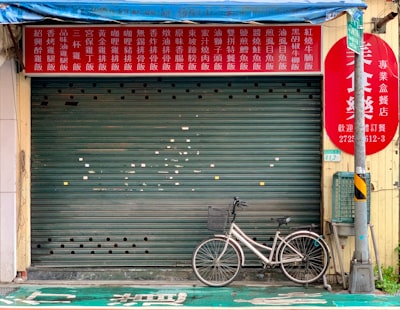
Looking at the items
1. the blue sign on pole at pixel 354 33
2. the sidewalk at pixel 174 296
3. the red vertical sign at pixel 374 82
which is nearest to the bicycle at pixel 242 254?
the sidewalk at pixel 174 296

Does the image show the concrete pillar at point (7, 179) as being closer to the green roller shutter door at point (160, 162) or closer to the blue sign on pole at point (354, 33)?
the green roller shutter door at point (160, 162)

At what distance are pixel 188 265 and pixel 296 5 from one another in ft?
Answer: 13.4

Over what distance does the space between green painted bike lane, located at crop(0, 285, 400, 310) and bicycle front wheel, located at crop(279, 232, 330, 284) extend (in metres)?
0.21

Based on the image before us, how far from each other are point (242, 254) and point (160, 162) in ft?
6.13

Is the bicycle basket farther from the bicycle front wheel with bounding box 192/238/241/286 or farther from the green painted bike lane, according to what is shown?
the green painted bike lane

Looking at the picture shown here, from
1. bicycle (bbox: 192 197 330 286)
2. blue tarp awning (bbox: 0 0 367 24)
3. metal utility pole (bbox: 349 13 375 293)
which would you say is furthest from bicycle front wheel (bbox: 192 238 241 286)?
blue tarp awning (bbox: 0 0 367 24)

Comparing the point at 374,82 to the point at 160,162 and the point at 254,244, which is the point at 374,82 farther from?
the point at 160,162

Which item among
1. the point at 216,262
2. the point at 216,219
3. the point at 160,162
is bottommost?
the point at 216,262

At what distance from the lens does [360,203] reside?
7148 millimetres

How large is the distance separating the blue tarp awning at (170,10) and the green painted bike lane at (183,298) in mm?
3533

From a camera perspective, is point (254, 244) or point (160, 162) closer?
point (254, 244)

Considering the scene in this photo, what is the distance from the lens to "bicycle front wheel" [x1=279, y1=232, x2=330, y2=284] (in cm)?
771

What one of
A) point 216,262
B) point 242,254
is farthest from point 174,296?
point 242,254

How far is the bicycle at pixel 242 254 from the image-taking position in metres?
7.69
